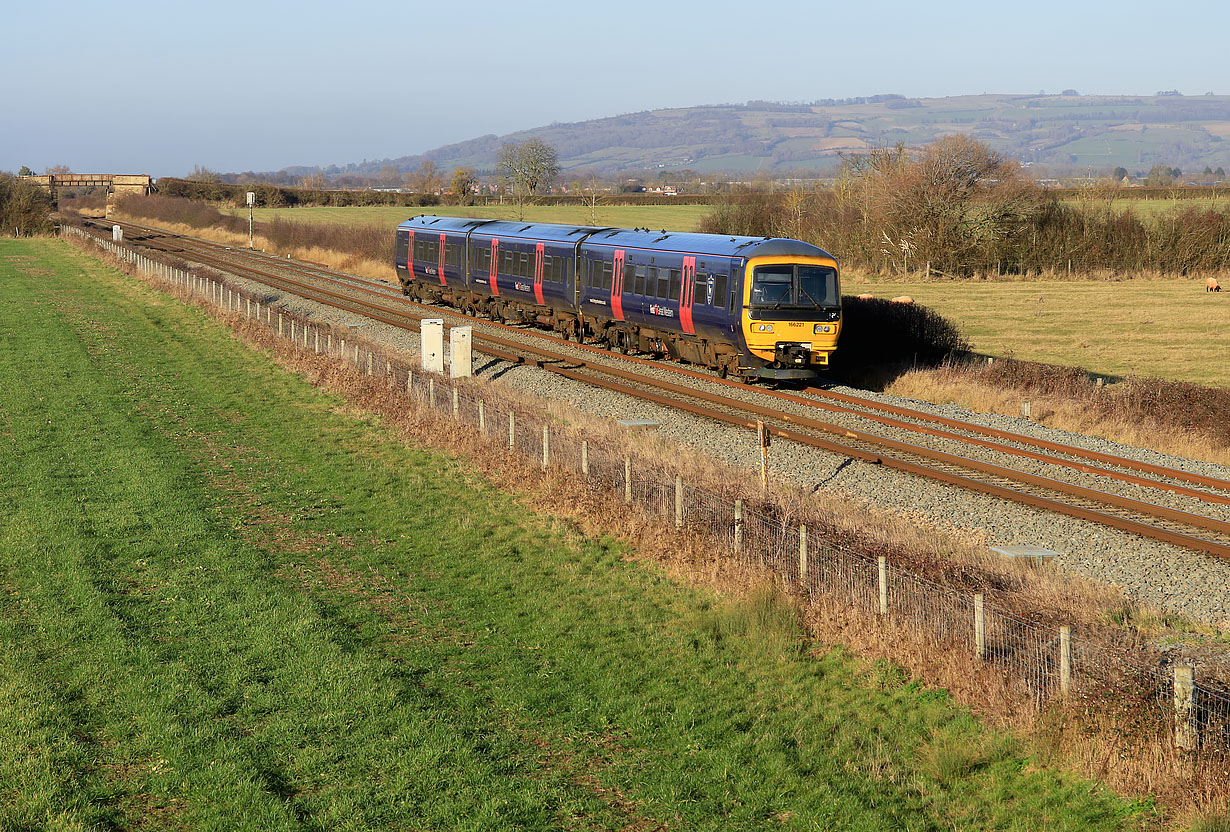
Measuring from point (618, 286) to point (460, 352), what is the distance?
19.5 ft

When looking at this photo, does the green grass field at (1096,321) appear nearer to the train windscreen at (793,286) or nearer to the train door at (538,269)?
the train windscreen at (793,286)

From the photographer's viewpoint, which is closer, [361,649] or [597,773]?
[597,773]

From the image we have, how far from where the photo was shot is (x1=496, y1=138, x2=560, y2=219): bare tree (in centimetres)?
Result: 11400

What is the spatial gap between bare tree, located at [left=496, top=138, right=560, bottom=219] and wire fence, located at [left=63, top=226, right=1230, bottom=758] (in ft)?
312

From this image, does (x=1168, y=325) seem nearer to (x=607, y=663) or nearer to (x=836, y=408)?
(x=836, y=408)

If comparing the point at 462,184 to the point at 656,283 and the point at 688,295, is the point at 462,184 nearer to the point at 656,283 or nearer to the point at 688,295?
the point at 656,283

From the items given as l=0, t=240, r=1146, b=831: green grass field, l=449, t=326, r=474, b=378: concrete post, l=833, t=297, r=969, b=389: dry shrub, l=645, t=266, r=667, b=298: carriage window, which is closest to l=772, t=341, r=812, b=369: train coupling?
l=645, t=266, r=667, b=298: carriage window

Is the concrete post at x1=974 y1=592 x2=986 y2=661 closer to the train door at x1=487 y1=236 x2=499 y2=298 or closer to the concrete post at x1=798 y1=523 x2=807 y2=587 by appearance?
the concrete post at x1=798 y1=523 x2=807 y2=587

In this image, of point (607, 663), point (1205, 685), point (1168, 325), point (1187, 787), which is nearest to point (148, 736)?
point (607, 663)

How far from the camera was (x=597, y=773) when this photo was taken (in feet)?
29.5

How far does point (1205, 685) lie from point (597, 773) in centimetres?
492

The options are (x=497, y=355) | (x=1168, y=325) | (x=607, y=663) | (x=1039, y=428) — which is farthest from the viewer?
(x=1168, y=325)

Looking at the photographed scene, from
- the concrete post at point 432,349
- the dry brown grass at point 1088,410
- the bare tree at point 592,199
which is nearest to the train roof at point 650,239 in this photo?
the dry brown grass at point 1088,410

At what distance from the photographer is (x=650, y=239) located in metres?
30.7
